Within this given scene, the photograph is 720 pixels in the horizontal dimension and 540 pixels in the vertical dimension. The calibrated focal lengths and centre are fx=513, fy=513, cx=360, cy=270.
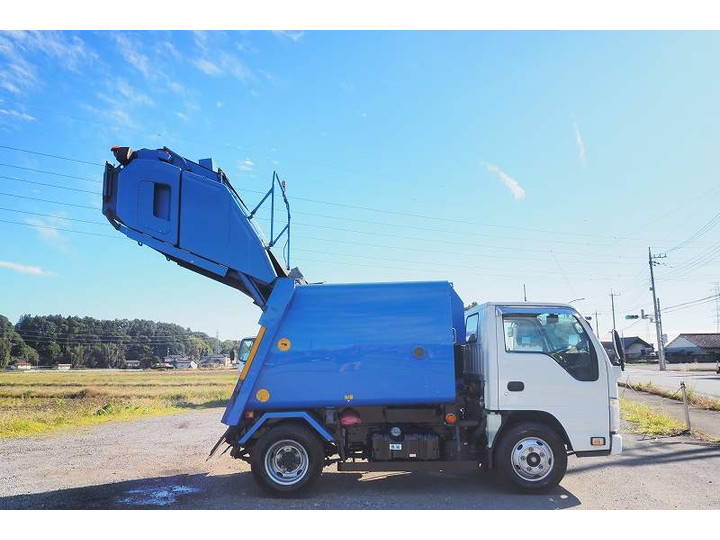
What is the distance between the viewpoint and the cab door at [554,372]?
700cm

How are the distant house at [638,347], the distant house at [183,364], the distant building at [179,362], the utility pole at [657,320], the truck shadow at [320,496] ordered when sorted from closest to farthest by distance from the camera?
the truck shadow at [320,496]
the utility pole at [657,320]
the distant house at [638,347]
the distant building at [179,362]
the distant house at [183,364]

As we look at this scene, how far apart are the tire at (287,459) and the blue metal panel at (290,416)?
0.47 feet

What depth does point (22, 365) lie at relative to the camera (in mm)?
109438

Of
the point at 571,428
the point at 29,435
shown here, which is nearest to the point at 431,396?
the point at 571,428

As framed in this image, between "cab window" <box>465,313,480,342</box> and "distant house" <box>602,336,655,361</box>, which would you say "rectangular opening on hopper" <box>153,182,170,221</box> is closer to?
"cab window" <box>465,313,480,342</box>

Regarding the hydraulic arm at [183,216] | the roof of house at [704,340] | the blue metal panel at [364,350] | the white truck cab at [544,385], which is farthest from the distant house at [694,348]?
the hydraulic arm at [183,216]

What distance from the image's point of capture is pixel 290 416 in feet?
23.1

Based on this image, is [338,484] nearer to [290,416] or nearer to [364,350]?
[290,416]

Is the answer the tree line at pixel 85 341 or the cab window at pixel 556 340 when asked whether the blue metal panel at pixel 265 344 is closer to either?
the cab window at pixel 556 340

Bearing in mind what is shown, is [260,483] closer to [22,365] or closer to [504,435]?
[504,435]

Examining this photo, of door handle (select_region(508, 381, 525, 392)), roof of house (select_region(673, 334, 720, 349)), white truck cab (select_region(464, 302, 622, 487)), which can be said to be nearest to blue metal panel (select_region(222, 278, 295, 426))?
white truck cab (select_region(464, 302, 622, 487))

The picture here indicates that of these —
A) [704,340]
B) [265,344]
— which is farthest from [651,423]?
[704,340]

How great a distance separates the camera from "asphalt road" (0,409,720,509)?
260 inches

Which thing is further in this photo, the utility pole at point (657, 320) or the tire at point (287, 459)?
the utility pole at point (657, 320)
